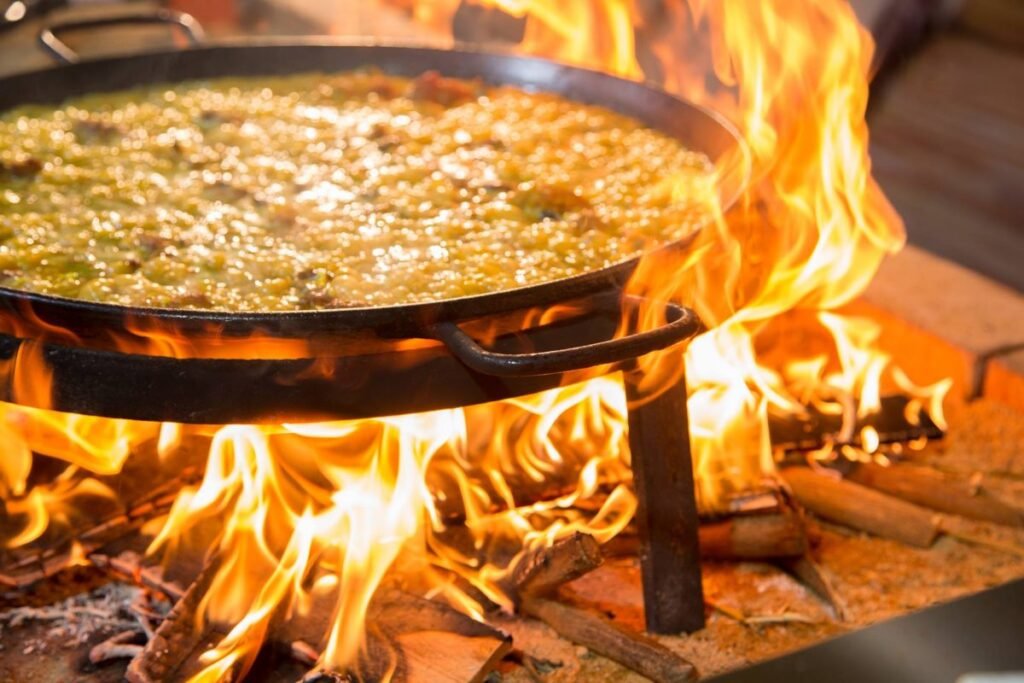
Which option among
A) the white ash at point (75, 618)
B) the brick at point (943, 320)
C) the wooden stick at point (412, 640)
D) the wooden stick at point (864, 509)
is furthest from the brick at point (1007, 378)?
the white ash at point (75, 618)

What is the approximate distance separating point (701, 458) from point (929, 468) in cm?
83

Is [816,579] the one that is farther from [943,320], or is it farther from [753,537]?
[943,320]

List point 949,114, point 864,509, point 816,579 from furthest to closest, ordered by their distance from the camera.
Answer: point 949,114, point 864,509, point 816,579

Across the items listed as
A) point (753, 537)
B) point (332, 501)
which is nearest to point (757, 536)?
point (753, 537)

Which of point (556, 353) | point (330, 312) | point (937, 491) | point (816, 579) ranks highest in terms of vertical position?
point (330, 312)

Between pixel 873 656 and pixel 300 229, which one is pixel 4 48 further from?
pixel 873 656

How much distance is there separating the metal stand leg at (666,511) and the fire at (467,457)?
0.08m

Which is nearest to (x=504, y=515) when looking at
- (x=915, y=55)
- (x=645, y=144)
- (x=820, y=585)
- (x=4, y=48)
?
(x=820, y=585)

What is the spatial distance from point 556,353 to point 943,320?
2153mm

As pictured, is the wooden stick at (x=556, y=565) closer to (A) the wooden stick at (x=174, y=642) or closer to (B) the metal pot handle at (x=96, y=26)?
(A) the wooden stick at (x=174, y=642)

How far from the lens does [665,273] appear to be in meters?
2.42

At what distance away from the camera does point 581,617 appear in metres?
2.72

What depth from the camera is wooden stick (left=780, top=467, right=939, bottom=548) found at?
3158mm

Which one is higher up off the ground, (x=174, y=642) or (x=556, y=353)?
(x=556, y=353)
